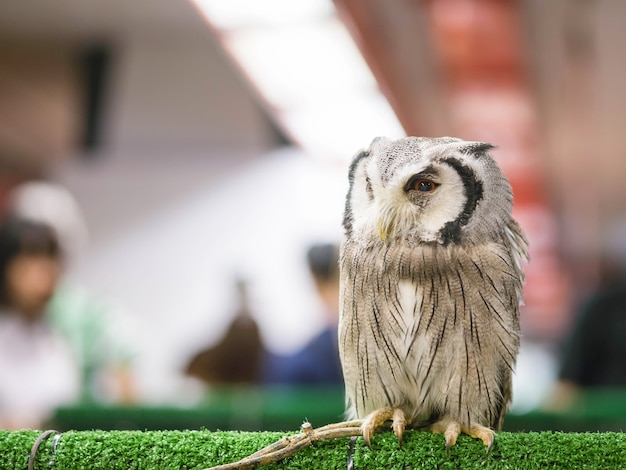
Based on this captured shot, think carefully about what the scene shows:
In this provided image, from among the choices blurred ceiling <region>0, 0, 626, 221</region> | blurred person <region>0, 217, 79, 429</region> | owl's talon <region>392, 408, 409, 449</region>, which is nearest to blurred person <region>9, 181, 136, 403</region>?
blurred person <region>0, 217, 79, 429</region>

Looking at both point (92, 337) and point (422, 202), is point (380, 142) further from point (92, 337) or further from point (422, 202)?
point (92, 337)

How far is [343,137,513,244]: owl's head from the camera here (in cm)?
105

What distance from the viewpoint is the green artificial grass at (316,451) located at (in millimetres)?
899

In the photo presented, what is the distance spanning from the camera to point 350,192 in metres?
1.14

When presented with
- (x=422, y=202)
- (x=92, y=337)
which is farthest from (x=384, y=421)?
(x=92, y=337)

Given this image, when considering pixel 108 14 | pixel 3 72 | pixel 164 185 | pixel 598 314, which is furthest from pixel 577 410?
pixel 3 72

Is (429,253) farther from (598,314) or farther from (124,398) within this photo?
(124,398)

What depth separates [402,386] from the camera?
45.2 inches

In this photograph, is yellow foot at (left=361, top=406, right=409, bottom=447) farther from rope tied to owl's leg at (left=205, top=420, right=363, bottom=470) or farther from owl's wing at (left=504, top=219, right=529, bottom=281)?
owl's wing at (left=504, top=219, right=529, bottom=281)

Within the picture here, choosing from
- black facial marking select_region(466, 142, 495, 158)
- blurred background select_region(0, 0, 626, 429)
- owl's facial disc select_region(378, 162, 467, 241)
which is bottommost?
owl's facial disc select_region(378, 162, 467, 241)

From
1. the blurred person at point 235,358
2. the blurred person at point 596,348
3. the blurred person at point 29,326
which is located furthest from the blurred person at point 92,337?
the blurred person at point 596,348

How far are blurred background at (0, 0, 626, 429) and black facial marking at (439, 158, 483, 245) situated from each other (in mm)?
1423

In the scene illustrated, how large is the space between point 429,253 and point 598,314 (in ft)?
5.57

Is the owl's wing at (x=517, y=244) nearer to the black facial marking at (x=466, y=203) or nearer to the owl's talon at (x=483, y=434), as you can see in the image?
the black facial marking at (x=466, y=203)
